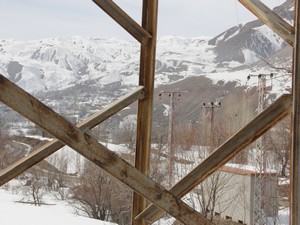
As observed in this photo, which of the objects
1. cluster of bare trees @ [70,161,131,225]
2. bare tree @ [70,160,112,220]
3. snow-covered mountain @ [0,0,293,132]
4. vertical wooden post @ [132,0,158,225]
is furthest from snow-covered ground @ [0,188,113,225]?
snow-covered mountain @ [0,0,293,132]

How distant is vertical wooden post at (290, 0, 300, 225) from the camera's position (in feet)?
2.87

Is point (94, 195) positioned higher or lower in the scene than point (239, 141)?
lower

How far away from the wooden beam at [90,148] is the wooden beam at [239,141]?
0.36ft

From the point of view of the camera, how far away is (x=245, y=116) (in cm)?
1966

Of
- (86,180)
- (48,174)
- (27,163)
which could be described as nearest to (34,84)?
(48,174)

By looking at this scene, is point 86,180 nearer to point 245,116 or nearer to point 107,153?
point 245,116

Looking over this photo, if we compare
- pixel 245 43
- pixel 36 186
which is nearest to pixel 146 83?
pixel 36 186

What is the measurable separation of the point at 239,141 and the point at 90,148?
353 mm

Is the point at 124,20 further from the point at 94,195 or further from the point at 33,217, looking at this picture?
the point at 94,195

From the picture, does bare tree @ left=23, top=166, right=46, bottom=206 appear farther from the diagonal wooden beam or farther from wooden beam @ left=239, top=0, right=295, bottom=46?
wooden beam @ left=239, top=0, right=295, bottom=46

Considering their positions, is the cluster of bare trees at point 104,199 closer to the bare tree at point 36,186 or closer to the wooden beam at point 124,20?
the bare tree at point 36,186

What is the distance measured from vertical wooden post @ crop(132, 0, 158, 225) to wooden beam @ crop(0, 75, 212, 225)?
56cm

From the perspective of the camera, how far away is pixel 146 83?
1445 millimetres

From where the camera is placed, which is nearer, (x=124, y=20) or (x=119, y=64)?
(x=124, y=20)
